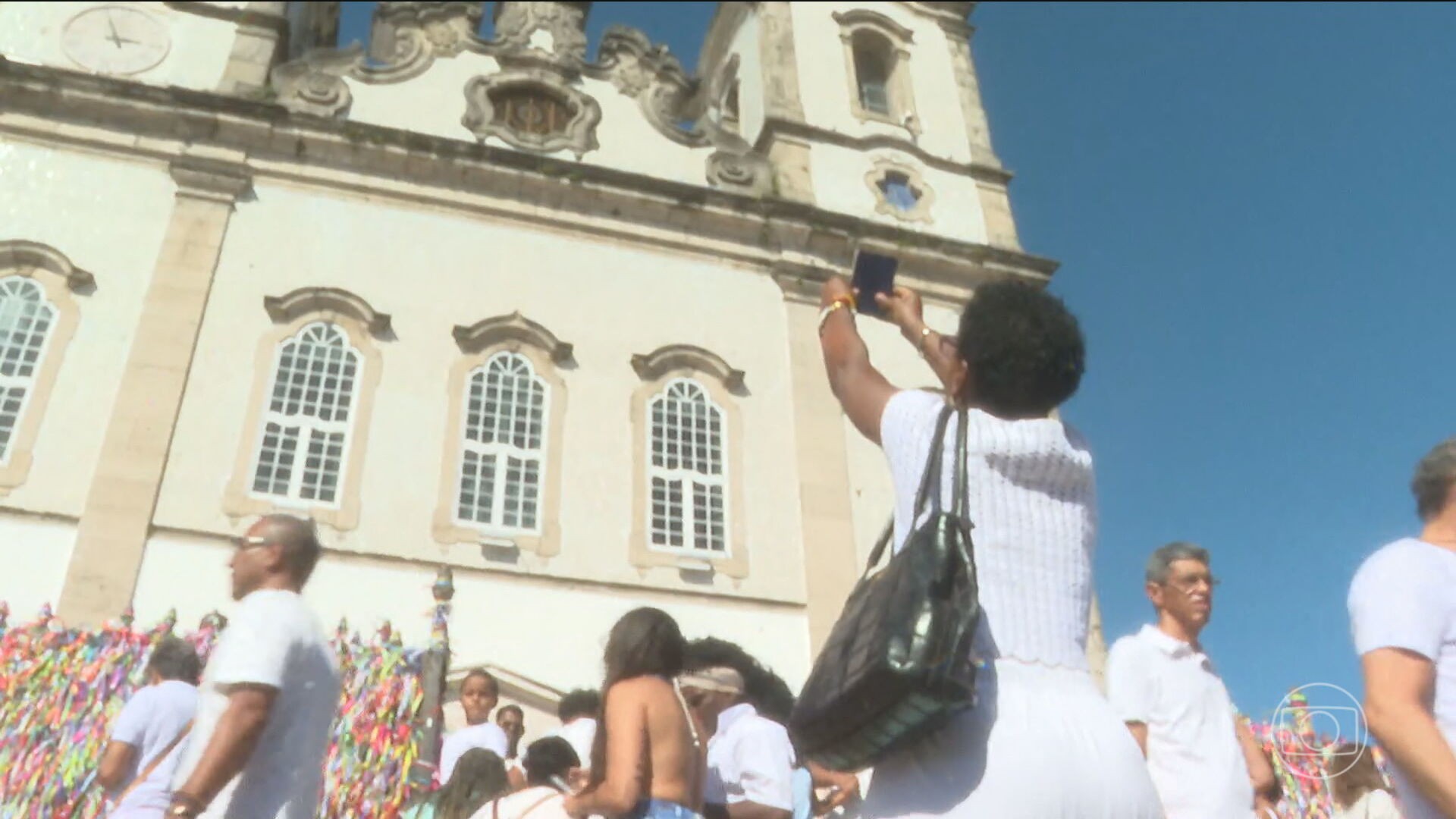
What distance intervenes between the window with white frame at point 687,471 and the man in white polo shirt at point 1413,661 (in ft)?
33.6

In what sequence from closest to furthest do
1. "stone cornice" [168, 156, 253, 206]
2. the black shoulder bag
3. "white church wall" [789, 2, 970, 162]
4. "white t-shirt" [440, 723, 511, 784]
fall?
the black shoulder bag
"white t-shirt" [440, 723, 511, 784]
"stone cornice" [168, 156, 253, 206]
"white church wall" [789, 2, 970, 162]

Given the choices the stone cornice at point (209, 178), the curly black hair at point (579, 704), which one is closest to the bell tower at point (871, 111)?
the stone cornice at point (209, 178)

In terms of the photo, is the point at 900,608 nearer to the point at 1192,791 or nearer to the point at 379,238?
the point at 1192,791

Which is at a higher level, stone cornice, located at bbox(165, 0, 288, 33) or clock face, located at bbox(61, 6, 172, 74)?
stone cornice, located at bbox(165, 0, 288, 33)

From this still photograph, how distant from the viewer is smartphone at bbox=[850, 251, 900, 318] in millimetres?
2961

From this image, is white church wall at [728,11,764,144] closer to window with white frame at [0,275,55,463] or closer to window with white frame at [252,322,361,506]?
window with white frame at [252,322,361,506]

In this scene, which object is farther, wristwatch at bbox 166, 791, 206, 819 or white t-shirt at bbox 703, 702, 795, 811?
white t-shirt at bbox 703, 702, 795, 811

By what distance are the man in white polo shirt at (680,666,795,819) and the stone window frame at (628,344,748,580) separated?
7622 mm

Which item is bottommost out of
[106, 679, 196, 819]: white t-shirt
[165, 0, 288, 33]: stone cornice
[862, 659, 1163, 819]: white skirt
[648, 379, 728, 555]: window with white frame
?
[862, 659, 1163, 819]: white skirt

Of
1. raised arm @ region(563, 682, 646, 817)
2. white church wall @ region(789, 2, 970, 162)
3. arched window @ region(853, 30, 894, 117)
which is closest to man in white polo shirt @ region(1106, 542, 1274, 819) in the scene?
raised arm @ region(563, 682, 646, 817)

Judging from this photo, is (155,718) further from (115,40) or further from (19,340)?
(115,40)

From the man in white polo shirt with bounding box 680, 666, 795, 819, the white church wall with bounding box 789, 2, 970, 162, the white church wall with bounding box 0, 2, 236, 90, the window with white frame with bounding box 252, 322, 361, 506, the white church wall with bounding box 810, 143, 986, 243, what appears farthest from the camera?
the white church wall with bounding box 789, 2, 970, 162

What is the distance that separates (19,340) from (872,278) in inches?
466

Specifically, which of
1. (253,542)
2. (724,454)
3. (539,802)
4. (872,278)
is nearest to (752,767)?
(539,802)
